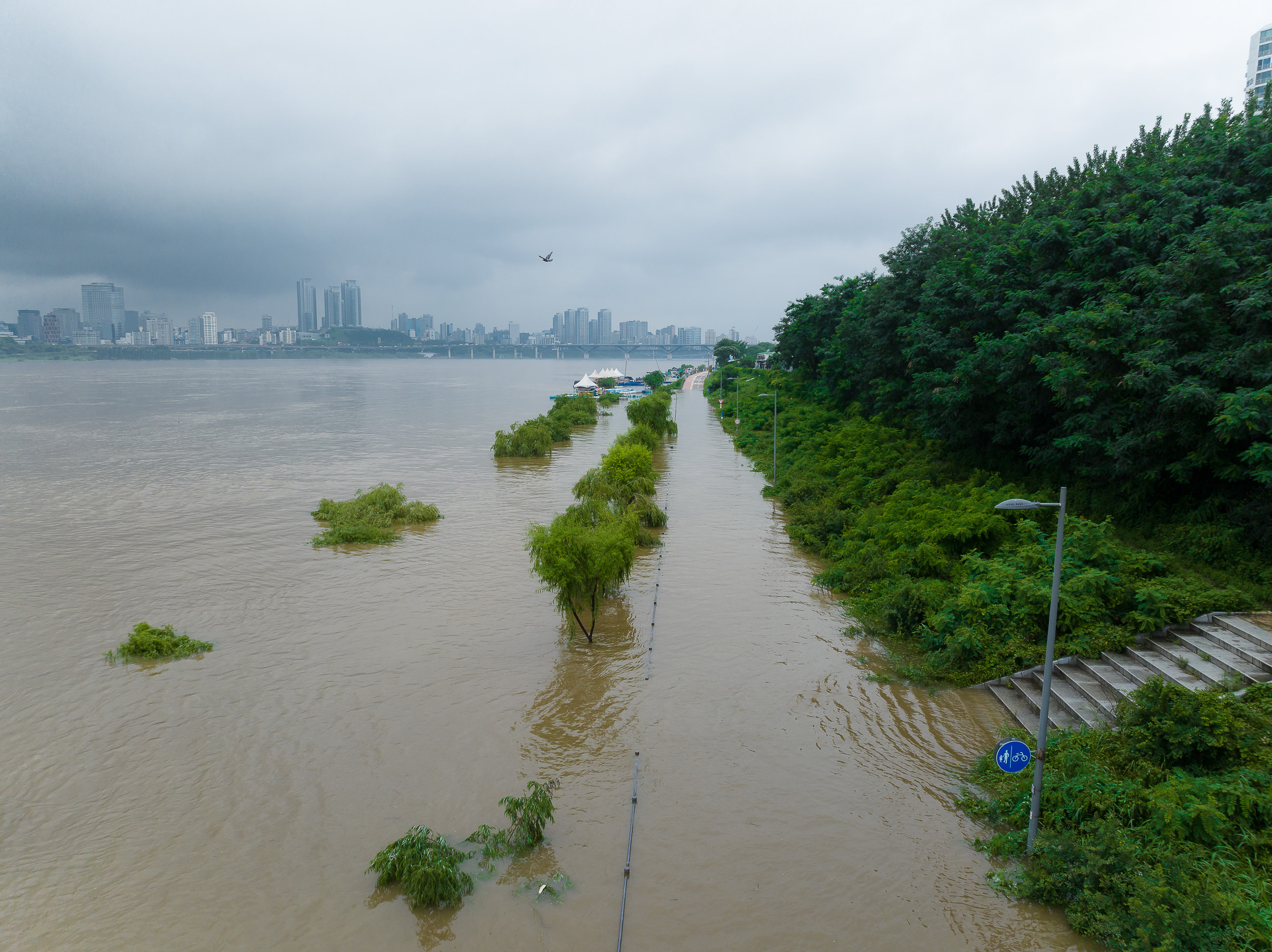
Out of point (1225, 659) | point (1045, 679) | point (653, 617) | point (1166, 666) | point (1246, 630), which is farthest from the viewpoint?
point (653, 617)

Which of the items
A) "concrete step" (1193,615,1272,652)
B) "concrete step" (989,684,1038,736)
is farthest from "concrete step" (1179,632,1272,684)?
"concrete step" (989,684,1038,736)

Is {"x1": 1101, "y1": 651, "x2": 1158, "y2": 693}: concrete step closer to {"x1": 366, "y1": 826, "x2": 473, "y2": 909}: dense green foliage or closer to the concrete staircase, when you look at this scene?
the concrete staircase

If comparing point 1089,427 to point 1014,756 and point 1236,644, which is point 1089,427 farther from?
point 1014,756

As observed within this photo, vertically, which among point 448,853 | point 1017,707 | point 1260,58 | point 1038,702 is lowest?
point 448,853

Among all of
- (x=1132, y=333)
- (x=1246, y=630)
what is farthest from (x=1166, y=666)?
(x=1132, y=333)

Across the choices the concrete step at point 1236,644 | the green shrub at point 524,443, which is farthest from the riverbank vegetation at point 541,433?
the concrete step at point 1236,644

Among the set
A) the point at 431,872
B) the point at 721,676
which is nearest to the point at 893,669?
the point at 721,676
